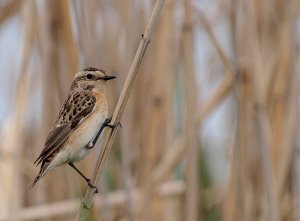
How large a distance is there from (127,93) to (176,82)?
161 centimetres

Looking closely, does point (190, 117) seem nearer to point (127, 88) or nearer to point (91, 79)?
point (91, 79)

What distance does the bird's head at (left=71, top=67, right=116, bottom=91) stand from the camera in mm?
2693

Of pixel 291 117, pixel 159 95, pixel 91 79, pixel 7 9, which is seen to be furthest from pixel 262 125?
pixel 7 9

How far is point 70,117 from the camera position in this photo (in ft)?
8.85

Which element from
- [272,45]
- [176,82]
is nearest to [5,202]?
[176,82]

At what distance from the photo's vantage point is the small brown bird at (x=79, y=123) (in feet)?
8.28

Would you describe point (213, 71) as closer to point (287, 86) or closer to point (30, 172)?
point (287, 86)

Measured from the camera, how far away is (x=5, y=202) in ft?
11.3

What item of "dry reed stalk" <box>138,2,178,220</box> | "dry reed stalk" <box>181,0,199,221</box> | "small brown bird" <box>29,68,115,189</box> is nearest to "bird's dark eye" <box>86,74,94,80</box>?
"small brown bird" <box>29,68,115,189</box>

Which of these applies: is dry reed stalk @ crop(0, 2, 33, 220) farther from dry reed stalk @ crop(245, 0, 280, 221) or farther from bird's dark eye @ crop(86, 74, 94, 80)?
dry reed stalk @ crop(245, 0, 280, 221)

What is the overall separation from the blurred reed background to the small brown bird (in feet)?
0.32

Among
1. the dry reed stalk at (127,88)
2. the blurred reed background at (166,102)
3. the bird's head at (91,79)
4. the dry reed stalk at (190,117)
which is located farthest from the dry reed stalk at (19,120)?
the dry reed stalk at (127,88)

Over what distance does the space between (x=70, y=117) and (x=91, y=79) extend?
17 centimetres

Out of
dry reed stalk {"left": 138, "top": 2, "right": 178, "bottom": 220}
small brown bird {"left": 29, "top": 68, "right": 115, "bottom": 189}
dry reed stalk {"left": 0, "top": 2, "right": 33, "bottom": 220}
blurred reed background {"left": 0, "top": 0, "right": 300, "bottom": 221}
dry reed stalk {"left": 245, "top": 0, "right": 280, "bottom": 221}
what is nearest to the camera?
small brown bird {"left": 29, "top": 68, "right": 115, "bottom": 189}
